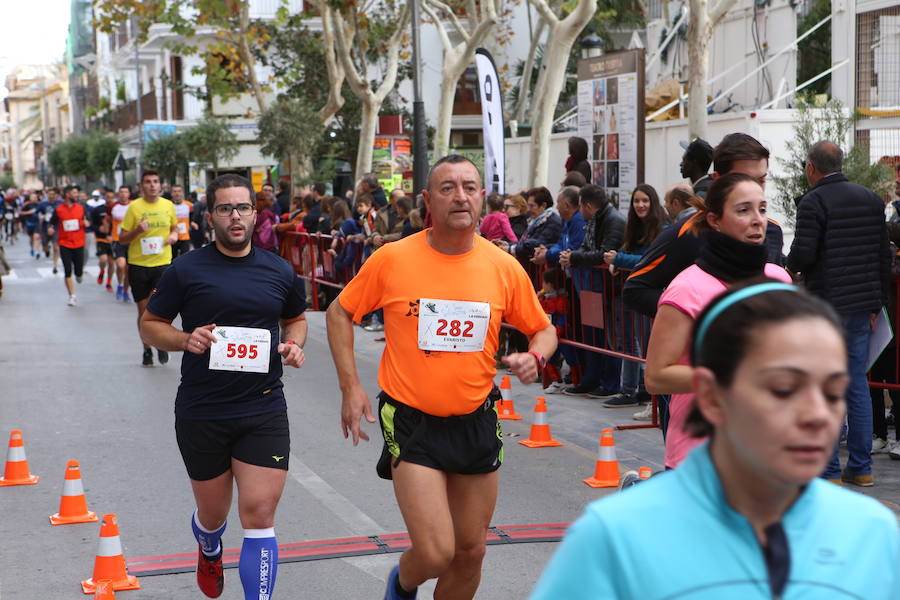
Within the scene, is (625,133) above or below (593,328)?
above

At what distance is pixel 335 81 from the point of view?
26516 mm

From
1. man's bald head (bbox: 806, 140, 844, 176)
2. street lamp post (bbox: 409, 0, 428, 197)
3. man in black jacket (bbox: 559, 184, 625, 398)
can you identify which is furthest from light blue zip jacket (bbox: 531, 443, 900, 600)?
street lamp post (bbox: 409, 0, 428, 197)

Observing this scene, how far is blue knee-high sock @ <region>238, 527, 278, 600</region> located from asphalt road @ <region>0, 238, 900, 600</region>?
71 cm

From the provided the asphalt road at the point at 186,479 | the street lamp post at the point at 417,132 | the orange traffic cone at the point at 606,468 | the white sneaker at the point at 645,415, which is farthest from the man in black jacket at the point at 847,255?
the street lamp post at the point at 417,132

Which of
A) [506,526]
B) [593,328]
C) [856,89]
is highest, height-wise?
[856,89]

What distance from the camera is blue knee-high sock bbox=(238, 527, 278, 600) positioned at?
16.2 ft

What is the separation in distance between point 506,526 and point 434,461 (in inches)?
97.4

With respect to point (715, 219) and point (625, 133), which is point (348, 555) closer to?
point (715, 219)

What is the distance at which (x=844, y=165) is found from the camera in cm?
1155

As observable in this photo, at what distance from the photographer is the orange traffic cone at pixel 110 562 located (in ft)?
18.5

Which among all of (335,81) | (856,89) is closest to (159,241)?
(856,89)

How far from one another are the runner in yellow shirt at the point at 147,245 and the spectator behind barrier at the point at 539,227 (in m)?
4.04

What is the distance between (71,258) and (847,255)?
1648cm

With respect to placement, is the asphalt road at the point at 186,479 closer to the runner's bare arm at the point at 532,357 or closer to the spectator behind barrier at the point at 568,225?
A: the spectator behind barrier at the point at 568,225
